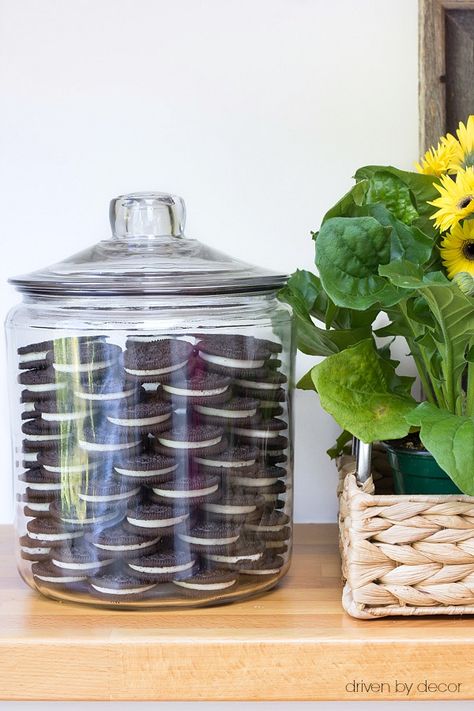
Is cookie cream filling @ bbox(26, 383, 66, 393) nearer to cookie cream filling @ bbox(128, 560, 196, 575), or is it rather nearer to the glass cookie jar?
the glass cookie jar

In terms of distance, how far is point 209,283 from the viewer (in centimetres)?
76

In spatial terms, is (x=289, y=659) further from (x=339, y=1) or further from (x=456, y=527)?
(x=339, y=1)

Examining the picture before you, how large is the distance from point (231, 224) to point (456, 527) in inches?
19.0

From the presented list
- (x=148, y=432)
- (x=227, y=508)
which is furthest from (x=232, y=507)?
(x=148, y=432)

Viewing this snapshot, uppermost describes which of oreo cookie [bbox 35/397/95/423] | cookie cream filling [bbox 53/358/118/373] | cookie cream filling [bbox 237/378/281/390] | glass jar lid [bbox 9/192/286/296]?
glass jar lid [bbox 9/192/286/296]

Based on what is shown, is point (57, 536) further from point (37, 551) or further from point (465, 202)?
point (465, 202)

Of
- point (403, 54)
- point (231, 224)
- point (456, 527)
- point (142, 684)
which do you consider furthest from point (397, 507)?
point (403, 54)

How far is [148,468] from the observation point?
760 mm

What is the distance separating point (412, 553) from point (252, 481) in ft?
0.52

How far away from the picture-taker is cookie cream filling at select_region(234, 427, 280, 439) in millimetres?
792

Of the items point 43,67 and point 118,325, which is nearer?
point 118,325

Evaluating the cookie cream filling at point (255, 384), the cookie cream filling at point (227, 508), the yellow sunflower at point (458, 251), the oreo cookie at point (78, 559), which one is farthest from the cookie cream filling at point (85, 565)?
the yellow sunflower at point (458, 251)

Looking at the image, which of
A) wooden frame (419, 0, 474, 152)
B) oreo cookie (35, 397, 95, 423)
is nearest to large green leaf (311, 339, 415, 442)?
oreo cookie (35, 397, 95, 423)

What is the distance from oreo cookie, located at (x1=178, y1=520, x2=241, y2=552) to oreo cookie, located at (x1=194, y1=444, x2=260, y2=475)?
0.05 meters
